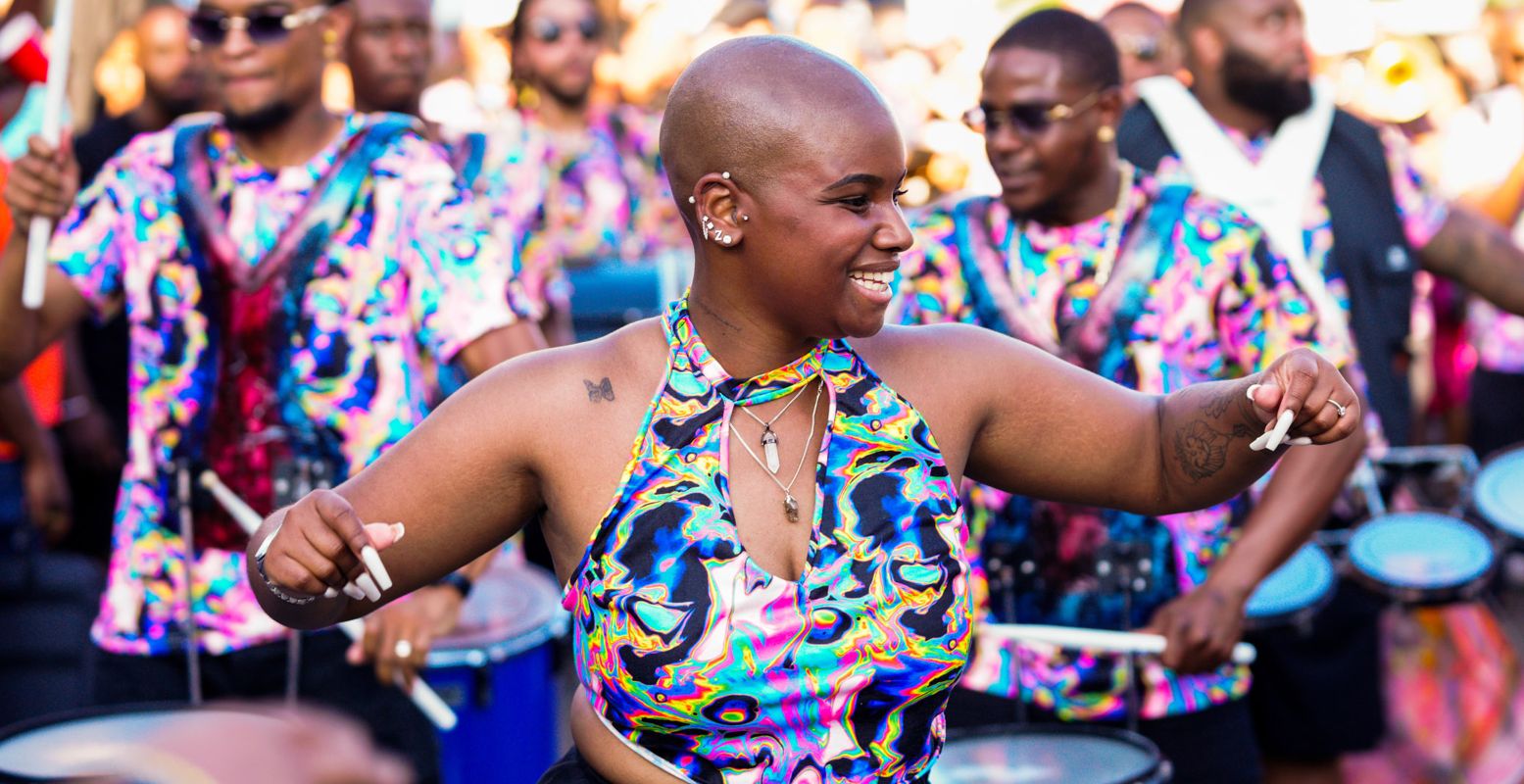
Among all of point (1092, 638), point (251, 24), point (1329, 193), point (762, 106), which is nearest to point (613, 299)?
point (1329, 193)

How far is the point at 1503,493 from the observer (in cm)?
501

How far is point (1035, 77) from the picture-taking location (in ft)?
13.3

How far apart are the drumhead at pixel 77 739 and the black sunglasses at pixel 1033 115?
76.9 inches

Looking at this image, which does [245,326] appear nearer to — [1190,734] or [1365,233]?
[1190,734]

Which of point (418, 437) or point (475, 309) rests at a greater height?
point (418, 437)

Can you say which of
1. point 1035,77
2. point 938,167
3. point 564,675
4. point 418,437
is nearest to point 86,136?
point 564,675

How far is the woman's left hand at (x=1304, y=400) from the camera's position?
102 inches

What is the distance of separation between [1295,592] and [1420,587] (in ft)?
1.55

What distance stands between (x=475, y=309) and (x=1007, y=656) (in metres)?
1.23

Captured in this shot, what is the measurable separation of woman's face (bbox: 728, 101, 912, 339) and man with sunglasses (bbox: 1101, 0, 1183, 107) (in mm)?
4826

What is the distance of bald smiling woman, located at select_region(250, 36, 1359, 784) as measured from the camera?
247cm

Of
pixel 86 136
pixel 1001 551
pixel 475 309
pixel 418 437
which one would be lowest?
pixel 86 136

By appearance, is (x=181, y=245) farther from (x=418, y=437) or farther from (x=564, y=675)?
(x=564, y=675)

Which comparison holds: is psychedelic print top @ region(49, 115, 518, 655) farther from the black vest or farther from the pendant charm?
the black vest
